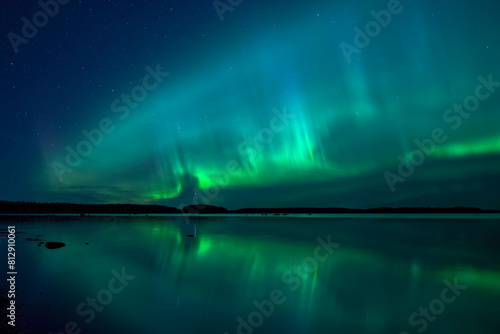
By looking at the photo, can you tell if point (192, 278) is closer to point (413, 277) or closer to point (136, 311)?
point (136, 311)

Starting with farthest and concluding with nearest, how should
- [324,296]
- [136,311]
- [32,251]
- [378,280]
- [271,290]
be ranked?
[32,251] < [378,280] < [271,290] < [324,296] < [136,311]

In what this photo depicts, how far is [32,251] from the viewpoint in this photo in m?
35.9

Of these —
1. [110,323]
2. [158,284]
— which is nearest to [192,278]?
[158,284]

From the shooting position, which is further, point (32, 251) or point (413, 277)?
point (32, 251)

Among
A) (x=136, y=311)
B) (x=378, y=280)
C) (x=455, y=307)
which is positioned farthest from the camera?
(x=378, y=280)

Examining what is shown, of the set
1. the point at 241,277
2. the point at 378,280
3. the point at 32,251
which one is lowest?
the point at 32,251

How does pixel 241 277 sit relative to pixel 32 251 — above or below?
above

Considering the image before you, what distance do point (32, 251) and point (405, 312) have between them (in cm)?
3605

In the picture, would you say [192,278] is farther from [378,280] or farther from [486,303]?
[486,303]

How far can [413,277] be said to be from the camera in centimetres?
2617

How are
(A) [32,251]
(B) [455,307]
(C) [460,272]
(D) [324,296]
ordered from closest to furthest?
1. (B) [455,307]
2. (D) [324,296]
3. (C) [460,272]
4. (A) [32,251]

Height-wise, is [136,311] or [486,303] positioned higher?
[486,303]

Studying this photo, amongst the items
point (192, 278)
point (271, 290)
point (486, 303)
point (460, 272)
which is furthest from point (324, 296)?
point (460, 272)

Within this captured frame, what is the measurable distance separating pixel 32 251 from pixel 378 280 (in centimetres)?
3421
